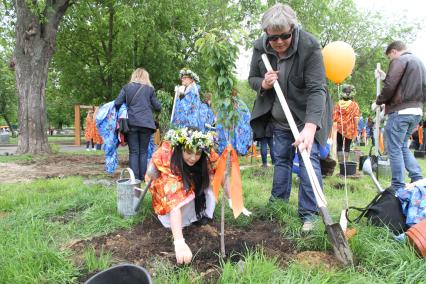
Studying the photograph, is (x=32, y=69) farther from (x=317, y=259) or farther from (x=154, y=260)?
(x=317, y=259)

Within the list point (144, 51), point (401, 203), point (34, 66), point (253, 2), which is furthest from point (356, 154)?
point (144, 51)

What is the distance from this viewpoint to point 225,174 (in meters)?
2.52

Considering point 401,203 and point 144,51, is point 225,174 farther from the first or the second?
point 144,51

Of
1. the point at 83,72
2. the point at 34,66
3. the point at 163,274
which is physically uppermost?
the point at 83,72

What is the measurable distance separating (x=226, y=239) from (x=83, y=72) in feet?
47.3

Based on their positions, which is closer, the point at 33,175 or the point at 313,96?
the point at 313,96

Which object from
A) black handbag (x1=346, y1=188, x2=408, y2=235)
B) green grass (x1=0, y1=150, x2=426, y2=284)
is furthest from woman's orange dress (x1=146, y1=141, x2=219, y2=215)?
black handbag (x1=346, y1=188, x2=408, y2=235)

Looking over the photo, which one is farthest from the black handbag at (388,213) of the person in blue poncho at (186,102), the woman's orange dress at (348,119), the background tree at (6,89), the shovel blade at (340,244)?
the background tree at (6,89)

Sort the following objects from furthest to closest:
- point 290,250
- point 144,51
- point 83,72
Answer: point 83,72 → point 144,51 → point 290,250

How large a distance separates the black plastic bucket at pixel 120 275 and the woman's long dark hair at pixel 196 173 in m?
1.01

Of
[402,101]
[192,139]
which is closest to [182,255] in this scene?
[192,139]

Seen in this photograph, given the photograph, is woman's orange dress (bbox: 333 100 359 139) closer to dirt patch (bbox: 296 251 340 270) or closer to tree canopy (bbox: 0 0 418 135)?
tree canopy (bbox: 0 0 418 135)

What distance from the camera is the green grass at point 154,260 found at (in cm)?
200

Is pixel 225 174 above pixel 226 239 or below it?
above
